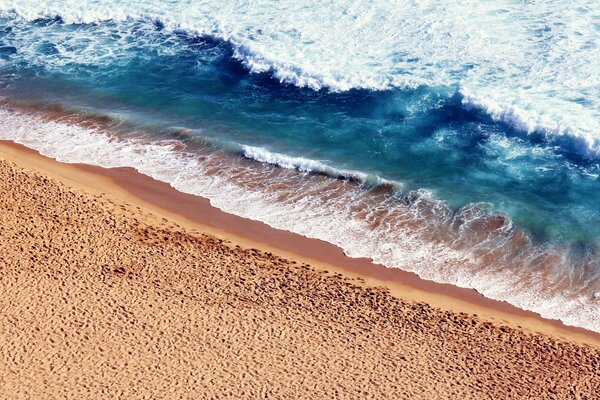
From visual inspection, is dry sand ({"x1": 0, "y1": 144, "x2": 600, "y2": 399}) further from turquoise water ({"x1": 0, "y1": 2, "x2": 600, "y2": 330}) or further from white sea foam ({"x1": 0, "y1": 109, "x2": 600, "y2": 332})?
turquoise water ({"x1": 0, "y1": 2, "x2": 600, "y2": 330})

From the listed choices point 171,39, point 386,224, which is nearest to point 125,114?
point 171,39

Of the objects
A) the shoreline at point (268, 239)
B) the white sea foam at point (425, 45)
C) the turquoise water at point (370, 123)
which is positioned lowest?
the shoreline at point (268, 239)

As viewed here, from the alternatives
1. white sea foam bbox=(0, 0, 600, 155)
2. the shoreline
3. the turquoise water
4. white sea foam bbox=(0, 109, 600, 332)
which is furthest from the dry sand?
white sea foam bbox=(0, 0, 600, 155)

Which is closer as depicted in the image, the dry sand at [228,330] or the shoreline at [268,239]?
the dry sand at [228,330]

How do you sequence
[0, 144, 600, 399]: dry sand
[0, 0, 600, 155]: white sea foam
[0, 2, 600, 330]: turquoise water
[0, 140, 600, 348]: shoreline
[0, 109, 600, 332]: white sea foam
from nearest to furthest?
1. [0, 144, 600, 399]: dry sand
2. [0, 140, 600, 348]: shoreline
3. [0, 109, 600, 332]: white sea foam
4. [0, 2, 600, 330]: turquoise water
5. [0, 0, 600, 155]: white sea foam

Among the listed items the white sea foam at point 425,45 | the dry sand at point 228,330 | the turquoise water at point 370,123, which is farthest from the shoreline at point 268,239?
the white sea foam at point 425,45

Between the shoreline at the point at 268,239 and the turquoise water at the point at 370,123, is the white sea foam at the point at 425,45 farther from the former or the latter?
the shoreline at the point at 268,239
